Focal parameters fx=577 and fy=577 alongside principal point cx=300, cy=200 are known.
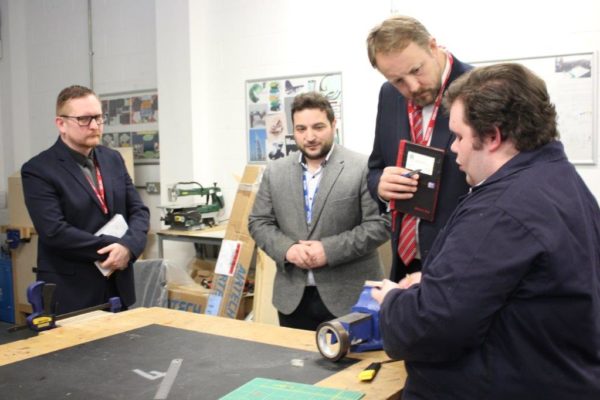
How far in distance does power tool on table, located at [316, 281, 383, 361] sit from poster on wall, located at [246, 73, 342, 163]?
243 cm

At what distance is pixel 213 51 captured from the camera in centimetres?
436

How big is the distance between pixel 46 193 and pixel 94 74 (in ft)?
10.5

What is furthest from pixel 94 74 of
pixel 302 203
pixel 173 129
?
pixel 302 203

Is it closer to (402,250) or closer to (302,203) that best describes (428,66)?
(402,250)

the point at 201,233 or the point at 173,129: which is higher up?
the point at 173,129

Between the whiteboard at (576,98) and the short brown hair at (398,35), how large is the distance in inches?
67.9

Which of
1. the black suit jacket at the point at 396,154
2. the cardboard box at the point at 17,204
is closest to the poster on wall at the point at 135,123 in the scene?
the cardboard box at the point at 17,204

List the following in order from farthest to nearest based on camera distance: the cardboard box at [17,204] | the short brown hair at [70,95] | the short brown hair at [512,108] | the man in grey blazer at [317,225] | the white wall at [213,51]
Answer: the cardboard box at [17,204] → the white wall at [213,51] → the short brown hair at [70,95] → the man in grey blazer at [317,225] → the short brown hair at [512,108]

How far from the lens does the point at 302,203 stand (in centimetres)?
239

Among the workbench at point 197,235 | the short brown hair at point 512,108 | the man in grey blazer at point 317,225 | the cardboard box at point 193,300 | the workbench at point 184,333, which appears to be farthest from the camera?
the workbench at point 197,235

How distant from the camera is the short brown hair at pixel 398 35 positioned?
160 cm

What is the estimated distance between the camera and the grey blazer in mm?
2266

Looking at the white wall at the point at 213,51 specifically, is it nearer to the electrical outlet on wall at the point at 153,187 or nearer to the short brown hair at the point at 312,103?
the electrical outlet on wall at the point at 153,187

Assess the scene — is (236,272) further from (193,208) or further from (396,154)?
(396,154)
